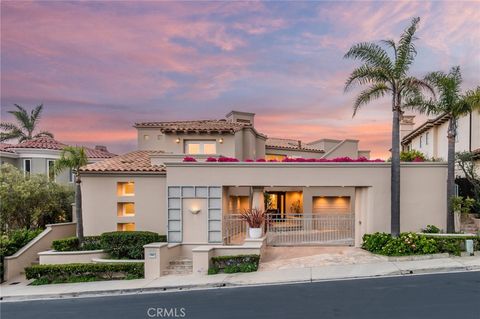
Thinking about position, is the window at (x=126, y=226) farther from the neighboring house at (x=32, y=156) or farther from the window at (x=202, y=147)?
the neighboring house at (x=32, y=156)

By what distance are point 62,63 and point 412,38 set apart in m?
20.3

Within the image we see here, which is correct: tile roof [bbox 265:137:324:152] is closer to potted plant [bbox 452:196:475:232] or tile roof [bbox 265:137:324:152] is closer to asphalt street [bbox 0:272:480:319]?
potted plant [bbox 452:196:475:232]

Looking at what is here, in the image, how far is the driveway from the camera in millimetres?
15234

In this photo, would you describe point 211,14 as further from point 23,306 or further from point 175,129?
point 23,306

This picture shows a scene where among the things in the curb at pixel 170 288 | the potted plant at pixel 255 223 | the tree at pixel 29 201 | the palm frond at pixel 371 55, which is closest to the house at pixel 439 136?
the palm frond at pixel 371 55

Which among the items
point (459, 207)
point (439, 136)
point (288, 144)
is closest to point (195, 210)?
point (459, 207)

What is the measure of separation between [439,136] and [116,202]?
26621 millimetres

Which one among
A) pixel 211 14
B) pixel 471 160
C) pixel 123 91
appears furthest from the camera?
pixel 123 91

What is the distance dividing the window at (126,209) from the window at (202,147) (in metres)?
6.09

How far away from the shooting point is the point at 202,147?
24.6 metres

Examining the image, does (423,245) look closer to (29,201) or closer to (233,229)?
(233,229)

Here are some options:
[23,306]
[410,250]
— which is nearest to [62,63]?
[23,306]

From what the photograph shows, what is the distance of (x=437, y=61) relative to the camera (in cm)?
2228
